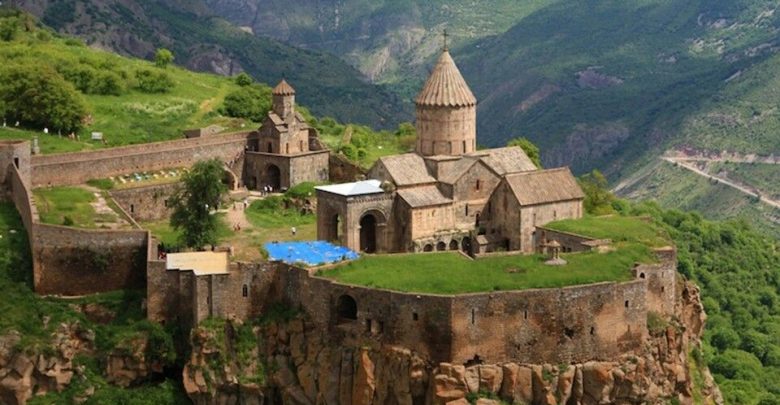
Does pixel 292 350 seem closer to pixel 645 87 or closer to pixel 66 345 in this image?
pixel 66 345

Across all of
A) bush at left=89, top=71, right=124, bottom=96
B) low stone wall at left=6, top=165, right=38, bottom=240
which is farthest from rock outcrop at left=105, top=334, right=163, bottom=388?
bush at left=89, top=71, right=124, bottom=96

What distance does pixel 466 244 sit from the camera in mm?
64688

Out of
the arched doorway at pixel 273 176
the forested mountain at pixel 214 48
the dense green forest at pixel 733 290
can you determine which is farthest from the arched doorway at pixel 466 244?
the forested mountain at pixel 214 48

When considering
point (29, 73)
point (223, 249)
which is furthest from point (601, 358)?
point (29, 73)

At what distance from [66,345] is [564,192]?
21910 millimetres

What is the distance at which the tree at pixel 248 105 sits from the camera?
88.5m

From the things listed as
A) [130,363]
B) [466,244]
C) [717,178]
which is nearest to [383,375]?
[130,363]

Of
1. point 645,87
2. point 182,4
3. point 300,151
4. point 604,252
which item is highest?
point 182,4

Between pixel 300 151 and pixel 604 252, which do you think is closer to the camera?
pixel 604 252

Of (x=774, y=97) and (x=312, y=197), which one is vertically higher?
(x=774, y=97)

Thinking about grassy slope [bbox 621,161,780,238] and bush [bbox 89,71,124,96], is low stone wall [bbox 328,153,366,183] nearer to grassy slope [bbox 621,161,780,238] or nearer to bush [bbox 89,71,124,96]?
bush [bbox 89,71,124,96]

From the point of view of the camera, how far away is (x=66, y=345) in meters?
56.0

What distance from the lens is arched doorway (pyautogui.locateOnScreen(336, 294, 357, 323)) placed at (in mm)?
54781

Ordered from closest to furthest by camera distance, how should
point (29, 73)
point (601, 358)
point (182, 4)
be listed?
point (601, 358), point (29, 73), point (182, 4)
